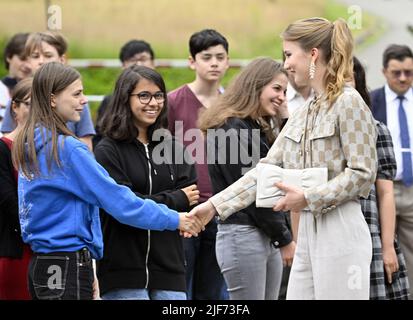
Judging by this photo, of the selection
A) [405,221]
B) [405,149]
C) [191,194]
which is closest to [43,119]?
[191,194]

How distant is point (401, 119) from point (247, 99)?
2.09 m

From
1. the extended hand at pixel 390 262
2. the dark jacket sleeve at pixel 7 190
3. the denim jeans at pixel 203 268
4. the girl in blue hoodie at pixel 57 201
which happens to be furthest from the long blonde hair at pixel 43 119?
the extended hand at pixel 390 262

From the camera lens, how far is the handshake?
19.4 feet

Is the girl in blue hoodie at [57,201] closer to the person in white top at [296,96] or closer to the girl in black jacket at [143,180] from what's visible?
the girl in black jacket at [143,180]

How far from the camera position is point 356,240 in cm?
506

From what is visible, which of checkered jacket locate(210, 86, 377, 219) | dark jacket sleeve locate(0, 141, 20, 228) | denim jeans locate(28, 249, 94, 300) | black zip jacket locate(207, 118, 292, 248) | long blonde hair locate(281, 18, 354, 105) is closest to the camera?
checkered jacket locate(210, 86, 377, 219)

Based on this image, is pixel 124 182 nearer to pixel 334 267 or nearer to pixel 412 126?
pixel 334 267

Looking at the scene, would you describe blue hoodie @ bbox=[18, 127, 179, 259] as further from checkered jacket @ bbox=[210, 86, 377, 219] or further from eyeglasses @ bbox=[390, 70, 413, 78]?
eyeglasses @ bbox=[390, 70, 413, 78]

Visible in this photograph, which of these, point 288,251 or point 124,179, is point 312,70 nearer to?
point 124,179

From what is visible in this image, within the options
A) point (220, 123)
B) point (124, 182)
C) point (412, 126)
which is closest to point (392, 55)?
point (412, 126)

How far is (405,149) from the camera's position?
8117 mm

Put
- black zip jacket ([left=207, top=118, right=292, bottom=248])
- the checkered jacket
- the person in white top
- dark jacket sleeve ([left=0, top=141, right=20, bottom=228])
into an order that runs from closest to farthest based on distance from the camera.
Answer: the checkered jacket < dark jacket sleeve ([left=0, top=141, right=20, bottom=228]) < black zip jacket ([left=207, top=118, right=292, bottom=248]) < the person in white top

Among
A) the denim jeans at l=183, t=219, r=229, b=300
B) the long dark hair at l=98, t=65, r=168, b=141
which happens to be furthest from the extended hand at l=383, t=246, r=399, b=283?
the long dark hair at l=98, t=65, r=168, b=141

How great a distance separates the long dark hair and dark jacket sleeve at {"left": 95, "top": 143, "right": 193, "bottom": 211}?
0.41ft
